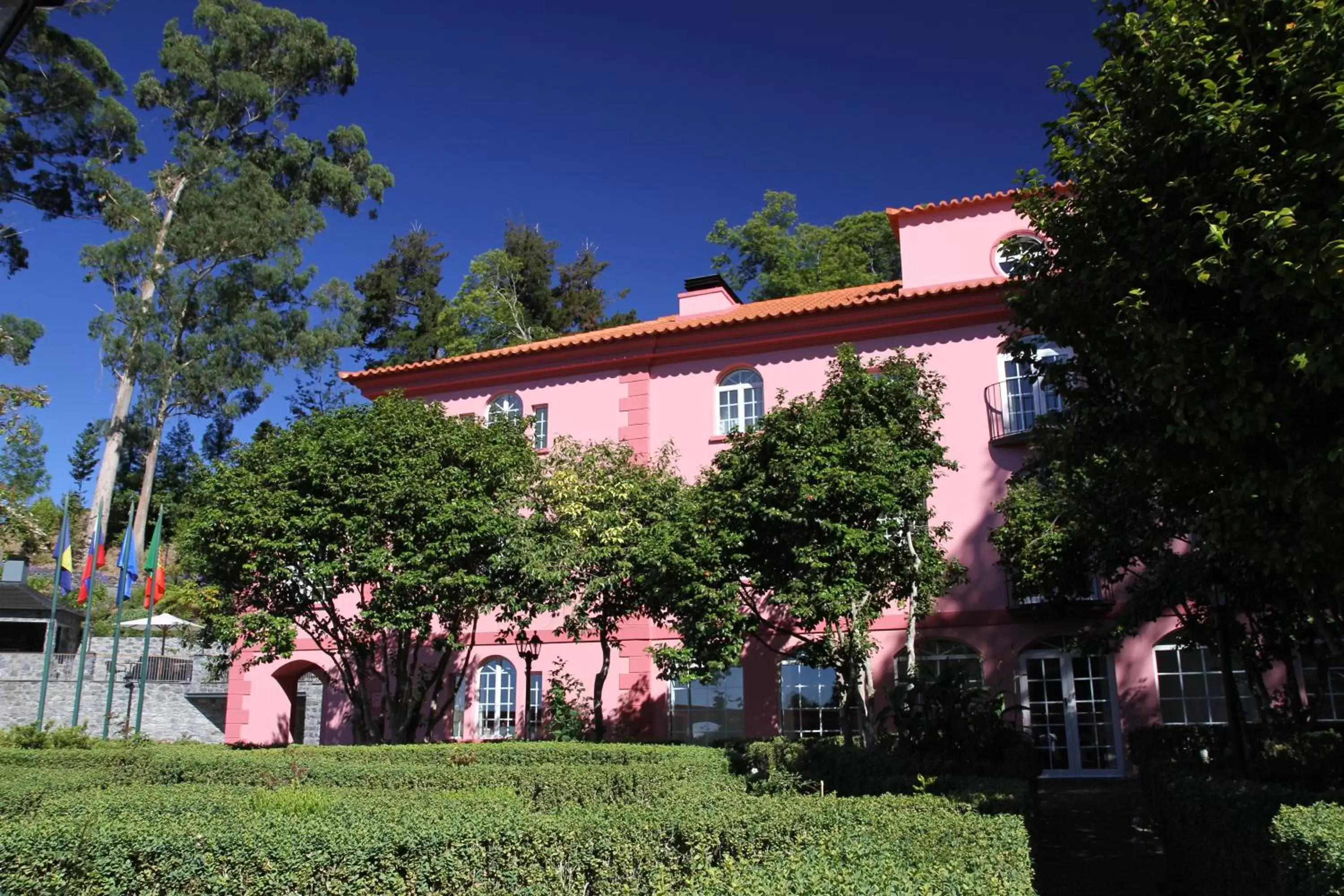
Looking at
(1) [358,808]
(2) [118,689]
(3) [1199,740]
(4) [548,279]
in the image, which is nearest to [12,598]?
(2) [118,689]

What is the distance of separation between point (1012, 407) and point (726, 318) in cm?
574

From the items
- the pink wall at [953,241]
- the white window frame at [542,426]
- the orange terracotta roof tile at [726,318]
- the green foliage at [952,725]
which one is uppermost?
the pink wall at [953,241]

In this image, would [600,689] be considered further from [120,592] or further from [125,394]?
[125,394]

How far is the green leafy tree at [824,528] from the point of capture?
13008mm

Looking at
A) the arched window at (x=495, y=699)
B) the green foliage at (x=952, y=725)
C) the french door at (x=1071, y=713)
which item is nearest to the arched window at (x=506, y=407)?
the arched window at (x=495, y=699)

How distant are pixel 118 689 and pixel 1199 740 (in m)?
24.9

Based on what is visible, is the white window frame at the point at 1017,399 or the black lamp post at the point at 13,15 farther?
the white window frame at the point at 1017,399

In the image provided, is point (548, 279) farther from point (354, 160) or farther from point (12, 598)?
point (12, 598)

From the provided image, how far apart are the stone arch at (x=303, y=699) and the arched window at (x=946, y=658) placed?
1235 cm

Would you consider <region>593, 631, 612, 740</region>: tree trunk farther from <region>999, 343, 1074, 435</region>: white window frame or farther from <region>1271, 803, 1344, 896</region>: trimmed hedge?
<region>1271, 803, 1344, 896</region>: trimmed hedge

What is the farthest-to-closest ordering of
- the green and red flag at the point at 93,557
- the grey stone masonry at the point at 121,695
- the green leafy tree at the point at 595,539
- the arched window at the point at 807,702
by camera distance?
the grey stone masonry at the point at 121,695, the green and red flag at the point at 93,557, the arched window at the point at 807,702, the green leafy tree at the point at 595,539

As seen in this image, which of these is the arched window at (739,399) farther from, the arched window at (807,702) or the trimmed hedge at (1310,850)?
the trimmed hedge at (1310,850)

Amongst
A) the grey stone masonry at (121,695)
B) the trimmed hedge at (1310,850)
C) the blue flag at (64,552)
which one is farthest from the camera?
the grey stone masonry at (121,695)

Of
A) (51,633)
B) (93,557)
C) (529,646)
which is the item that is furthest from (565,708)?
(51,633)
